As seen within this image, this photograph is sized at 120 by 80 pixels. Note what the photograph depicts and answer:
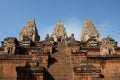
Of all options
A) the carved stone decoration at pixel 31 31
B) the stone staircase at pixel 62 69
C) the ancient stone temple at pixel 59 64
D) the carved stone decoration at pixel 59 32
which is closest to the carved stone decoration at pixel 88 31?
the carved stone decoration at pixel 59 32

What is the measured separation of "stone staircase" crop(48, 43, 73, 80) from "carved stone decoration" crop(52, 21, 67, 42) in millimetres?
32418

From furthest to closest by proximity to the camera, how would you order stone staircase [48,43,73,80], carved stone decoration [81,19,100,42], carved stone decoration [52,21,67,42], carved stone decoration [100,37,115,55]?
carved stone decoration [81,19,100,42]
carved stone decoration [52,21,67,42]
carved stone decoration [100,37,115,55]
stone staircase [48,43,73,80]

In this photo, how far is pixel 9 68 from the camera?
50.1ft

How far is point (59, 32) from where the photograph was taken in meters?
50.2

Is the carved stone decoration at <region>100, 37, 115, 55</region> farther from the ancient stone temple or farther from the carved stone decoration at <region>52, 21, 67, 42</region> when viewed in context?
the carved stone decoration at <region>52, 21, 67, 42</region>

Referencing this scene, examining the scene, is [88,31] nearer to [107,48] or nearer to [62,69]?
[107,48]

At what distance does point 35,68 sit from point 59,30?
127ft

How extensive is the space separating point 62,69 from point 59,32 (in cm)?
3623

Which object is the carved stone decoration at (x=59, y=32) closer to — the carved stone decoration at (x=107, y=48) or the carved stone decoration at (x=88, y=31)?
the carved stone decoration at (x=88, y=31)

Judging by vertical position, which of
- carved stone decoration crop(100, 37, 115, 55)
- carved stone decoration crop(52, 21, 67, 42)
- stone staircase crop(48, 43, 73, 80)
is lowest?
stone staircase crop(48, 43, 73, 80)

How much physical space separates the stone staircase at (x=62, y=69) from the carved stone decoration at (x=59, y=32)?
3242 cm

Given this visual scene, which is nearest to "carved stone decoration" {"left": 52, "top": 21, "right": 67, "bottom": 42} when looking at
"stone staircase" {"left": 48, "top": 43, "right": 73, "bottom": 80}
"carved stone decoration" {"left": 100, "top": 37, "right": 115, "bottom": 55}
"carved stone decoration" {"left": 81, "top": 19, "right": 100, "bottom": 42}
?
"carved stone decoration" {"left": 81, "top": 19, "right": 100, "bottom": 42}

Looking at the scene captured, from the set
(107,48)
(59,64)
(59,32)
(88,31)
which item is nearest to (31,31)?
(59,32)

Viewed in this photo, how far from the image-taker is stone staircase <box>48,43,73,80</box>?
13008 millimetres
